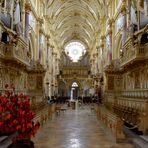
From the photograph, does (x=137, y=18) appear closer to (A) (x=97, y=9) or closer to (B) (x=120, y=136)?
(B) (x=120, y=136)

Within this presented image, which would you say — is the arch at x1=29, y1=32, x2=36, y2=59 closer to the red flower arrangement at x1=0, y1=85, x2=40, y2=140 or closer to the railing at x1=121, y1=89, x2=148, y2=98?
the railing at x1=121, y1=89, x2=148, y2=98

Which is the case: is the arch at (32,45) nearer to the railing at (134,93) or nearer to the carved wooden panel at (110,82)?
the carved wooden panel at (110,82)

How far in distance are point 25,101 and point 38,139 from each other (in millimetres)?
5140

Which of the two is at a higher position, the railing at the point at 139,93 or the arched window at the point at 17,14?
the arched window at the point at 17,14

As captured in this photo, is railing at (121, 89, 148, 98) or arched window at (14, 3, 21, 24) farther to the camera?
arched window at (14, 3, 21, 24)

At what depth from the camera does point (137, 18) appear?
59.3 ft

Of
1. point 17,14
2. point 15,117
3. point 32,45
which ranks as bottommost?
point 15,117

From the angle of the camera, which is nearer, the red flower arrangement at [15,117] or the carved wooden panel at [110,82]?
the red flower arrangement at [15,117]

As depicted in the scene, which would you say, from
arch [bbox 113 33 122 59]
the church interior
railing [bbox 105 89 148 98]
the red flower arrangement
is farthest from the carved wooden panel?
the red flower arrangement

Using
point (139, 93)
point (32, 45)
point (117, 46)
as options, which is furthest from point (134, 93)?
point (32, 45)

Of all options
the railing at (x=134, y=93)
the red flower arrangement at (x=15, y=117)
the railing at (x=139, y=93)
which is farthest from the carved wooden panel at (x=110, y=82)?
the red flower arrangement at (x=15, y=117)

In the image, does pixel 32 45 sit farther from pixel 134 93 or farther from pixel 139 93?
pixel 139 93

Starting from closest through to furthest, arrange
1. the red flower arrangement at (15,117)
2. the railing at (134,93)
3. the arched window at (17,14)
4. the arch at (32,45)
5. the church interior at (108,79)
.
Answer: the red flower arrangement at (15,117), the church interior at (108,79), the railing at (134,93), the arched window at (17,14), the arch at (32,45)

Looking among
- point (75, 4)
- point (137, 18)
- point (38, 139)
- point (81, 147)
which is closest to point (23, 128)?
point (81, 147)
